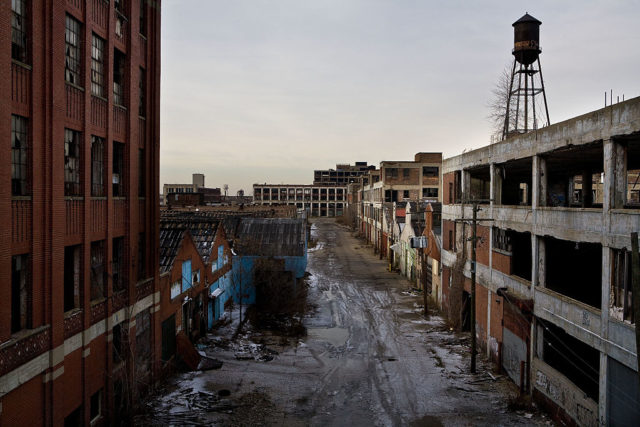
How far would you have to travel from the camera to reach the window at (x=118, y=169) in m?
15.8

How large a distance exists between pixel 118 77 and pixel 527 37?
73.9 ft

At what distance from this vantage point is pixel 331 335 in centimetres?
2553

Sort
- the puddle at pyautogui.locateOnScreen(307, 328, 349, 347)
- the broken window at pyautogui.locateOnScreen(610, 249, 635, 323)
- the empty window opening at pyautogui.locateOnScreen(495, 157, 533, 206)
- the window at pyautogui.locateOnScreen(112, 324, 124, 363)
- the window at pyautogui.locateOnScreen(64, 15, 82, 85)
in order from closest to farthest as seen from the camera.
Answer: the broken window at pyautogui.locateOnScreen(610, 249, 635, 323) < the window at pyautogui.locateOnScreen(64, 15, 82, 85) < the window at pyautogui.locateOnScreen(112, 324, 124, 363) < the empty window opening at pyautogui.locateOnScreen(495, 157, 533, 206) < the puddle at pyautogui.locateOnScreen(307, 328, 349, 347)

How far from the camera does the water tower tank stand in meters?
26.6

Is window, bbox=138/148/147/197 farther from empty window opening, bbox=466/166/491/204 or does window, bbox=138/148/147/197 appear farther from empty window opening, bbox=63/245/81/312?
empty window opening, bbox=466/166/491/204

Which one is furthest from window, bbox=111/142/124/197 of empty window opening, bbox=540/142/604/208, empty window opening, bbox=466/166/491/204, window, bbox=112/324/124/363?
empty window opening, bbox=466/166/491/204

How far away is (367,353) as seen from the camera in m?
22.6

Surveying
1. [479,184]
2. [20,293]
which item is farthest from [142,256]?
[479,184]

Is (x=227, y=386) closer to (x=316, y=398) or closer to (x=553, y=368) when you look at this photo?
(x=316, y=398)

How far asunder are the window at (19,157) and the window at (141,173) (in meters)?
6.66

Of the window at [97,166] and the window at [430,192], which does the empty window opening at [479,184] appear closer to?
the window at [97,166]

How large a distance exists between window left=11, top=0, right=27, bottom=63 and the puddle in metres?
18.4

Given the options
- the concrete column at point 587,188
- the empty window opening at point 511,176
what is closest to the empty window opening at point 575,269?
the concrete column at point 587,188

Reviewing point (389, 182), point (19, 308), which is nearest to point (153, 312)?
point (19, 308)
